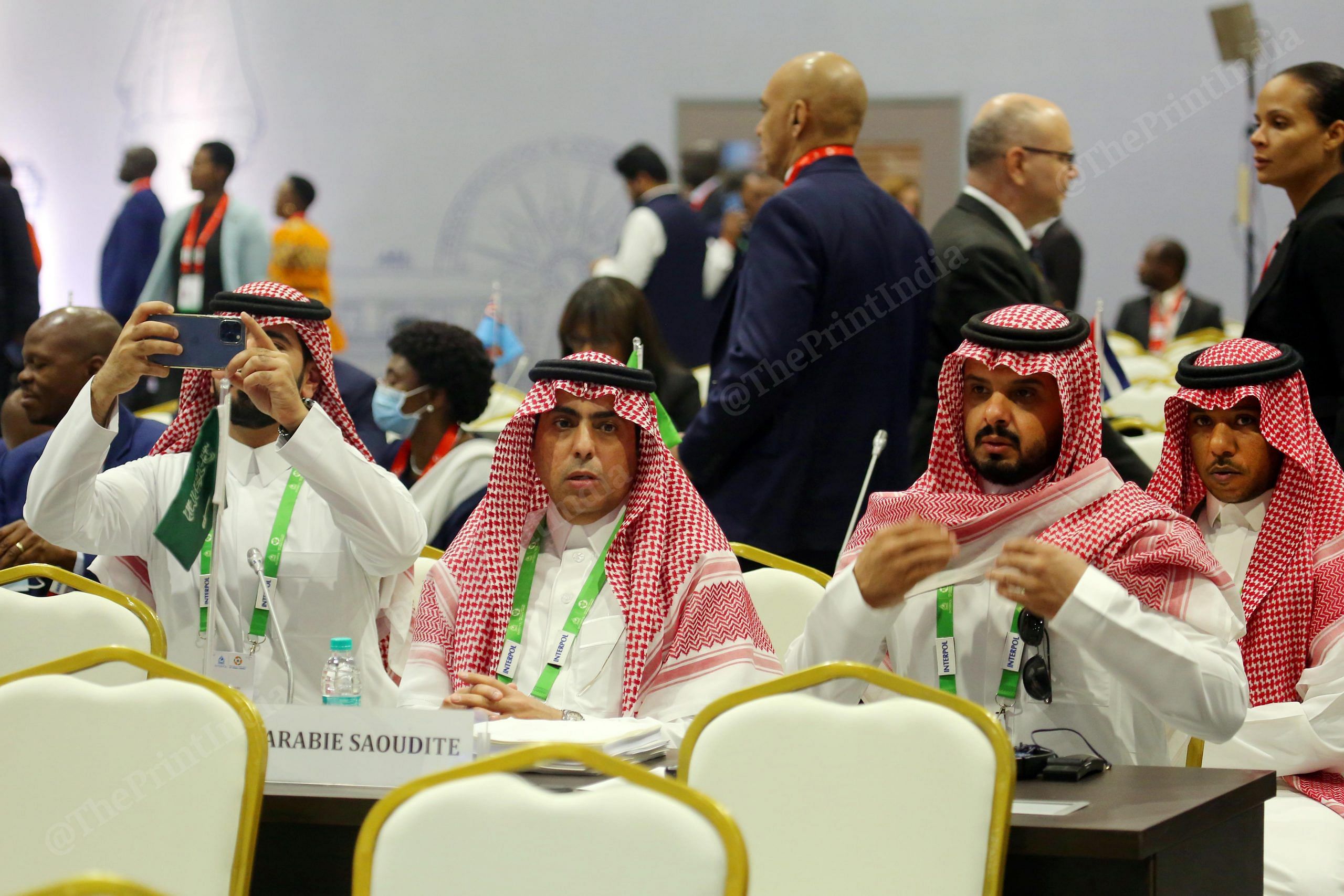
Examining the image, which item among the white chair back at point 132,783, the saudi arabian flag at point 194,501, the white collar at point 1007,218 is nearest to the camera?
the white chair back at point 132,783

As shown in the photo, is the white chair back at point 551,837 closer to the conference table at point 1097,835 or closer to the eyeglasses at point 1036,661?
the conference table at point 1097,835

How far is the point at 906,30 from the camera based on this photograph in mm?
10953

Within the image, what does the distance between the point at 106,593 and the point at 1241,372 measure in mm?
2465

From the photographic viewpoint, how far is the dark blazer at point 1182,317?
32.7 ft

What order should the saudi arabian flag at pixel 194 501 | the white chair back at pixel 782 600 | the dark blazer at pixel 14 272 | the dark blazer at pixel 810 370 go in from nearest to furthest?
the saudi arabian flag at pixel 194 501 < the white chair back at pixel 782 600 < the dark blazer at pixel 810 370 < the dark blazer at pixel 14 272

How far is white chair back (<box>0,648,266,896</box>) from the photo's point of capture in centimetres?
235

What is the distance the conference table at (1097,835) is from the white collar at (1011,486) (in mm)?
634

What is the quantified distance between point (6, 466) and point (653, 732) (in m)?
2.51

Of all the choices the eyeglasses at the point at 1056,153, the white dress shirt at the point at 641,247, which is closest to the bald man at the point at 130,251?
the white dress shirt at the point at 641,247

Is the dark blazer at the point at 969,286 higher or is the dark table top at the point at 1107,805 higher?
the dark blazer at the point at 969,286

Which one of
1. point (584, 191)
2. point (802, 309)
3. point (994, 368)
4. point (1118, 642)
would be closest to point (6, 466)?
point (802, 309)

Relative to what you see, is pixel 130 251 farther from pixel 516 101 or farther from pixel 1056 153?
pixel 1056 153

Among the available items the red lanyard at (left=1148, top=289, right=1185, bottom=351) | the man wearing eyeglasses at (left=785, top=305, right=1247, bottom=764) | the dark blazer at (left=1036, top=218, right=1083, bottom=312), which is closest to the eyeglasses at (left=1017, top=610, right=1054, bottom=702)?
the man wearing eyeglasses at (left=785, top=305, right=1247, bottom=764)

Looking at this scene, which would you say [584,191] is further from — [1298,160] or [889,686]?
[889,686]
